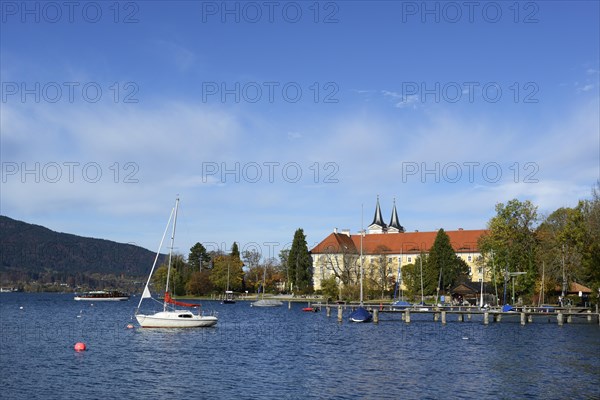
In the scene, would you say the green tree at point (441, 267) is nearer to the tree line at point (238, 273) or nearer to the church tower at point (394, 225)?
the tree line at point (238, 273)

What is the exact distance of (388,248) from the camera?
582 ft

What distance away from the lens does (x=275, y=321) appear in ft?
279

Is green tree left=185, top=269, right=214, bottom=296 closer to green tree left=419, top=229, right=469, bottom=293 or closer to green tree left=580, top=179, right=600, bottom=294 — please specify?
green tree left=419, top=229, right=469, bottom=293

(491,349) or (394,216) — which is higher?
(394,216)

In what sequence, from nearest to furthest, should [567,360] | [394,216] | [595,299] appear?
[567,360] < [595,299] < [394,216]

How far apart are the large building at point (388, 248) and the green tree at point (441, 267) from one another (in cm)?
1652

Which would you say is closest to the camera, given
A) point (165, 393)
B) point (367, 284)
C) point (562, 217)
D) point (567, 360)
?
point (165, 393)

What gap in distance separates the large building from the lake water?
8732 centimetres

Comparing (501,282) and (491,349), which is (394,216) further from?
(491,349)

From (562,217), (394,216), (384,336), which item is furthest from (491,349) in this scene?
(394,216)

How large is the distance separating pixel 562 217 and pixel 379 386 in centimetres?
7353

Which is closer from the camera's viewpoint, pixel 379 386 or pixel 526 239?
pixel 379 386

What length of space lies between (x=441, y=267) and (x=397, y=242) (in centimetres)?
4684

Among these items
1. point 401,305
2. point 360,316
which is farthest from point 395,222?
point 360,316
